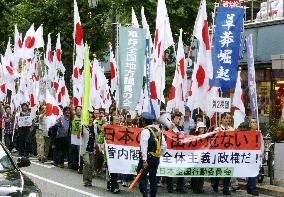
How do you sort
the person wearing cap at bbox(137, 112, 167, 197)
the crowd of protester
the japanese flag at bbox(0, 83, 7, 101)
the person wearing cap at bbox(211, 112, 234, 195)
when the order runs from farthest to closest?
the japanese flag at bbox(0, 83, 7, 101) → the crowd of protester → the person wearing cap at bbox(211, 112, 234, 195) → the person wearing cap at bbox(137, 112, 167, 197)

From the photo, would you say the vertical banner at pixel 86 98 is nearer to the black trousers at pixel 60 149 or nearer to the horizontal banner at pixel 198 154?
the horizontal banner at pixel 198 154

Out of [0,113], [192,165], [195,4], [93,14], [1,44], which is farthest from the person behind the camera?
[1,44]

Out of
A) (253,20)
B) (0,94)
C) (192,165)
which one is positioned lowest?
(192,165)

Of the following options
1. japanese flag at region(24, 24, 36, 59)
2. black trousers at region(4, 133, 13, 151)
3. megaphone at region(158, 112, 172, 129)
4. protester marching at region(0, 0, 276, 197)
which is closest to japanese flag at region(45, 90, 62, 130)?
protester marching at region(0, 0, 276, 197)

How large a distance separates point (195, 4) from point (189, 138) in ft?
37.9

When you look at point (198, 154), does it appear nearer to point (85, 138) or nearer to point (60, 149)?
point (85, 138)

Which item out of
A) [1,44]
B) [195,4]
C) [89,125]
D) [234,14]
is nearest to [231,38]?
[234,14]

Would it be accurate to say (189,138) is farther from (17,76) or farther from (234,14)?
(17,76)

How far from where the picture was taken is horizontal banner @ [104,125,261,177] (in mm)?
15055

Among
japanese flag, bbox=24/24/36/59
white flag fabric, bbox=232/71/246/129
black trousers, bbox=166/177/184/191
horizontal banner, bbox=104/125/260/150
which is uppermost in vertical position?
japanese flag, bbox=24/24/36/59

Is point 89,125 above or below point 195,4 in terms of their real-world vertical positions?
below

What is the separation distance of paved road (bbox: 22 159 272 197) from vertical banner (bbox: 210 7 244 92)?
261cm

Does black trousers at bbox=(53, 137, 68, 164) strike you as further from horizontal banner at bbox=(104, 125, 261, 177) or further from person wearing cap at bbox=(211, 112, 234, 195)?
person wearing cap at bbox=(211, 112, 234, 195)

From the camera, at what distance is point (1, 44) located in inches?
1561
